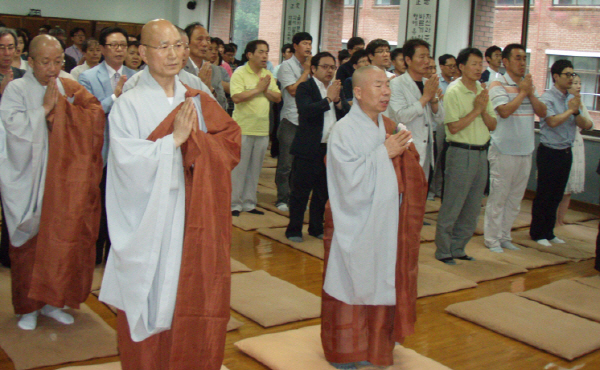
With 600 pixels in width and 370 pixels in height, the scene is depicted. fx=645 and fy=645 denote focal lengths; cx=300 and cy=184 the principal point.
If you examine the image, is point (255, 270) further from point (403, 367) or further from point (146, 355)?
point (146, 355)

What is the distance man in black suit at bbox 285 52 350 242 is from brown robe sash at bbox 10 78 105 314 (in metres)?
1.84

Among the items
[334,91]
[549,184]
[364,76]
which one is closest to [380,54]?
[334,91]

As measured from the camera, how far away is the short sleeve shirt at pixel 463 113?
4312mm

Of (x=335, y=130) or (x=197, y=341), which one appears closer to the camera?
(x=197, y=341)

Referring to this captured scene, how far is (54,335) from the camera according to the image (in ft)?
9.91

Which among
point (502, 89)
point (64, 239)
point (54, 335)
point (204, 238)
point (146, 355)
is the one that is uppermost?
point (502, 89)

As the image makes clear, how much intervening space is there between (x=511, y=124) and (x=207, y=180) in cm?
312

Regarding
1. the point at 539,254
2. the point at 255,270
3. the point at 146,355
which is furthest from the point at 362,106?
the point at 539,254

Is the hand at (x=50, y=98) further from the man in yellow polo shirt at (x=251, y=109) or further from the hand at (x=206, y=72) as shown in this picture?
the man in yellow polo shirt at (x=251, y=109)

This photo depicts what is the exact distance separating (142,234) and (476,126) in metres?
2.82

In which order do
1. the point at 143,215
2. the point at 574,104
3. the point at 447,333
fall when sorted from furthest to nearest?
the point at 574,104 < the point at 447,333 < the point at 143,215

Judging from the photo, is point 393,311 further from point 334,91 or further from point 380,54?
point 380,54

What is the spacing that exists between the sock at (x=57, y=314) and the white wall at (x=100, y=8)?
9.57 meters

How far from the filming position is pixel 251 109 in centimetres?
542
